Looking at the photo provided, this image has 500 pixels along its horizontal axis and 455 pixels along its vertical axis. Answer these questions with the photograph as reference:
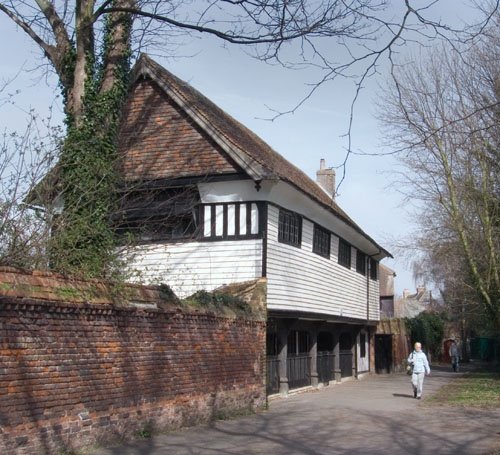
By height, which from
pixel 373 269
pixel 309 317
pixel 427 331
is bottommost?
pixel 309 317

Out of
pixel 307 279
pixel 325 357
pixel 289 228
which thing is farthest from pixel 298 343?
pixel 289 228

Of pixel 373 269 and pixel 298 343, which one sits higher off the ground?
pixel 373 269

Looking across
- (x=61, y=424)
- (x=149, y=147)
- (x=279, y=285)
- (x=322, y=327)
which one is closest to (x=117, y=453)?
(x=61, y=424)

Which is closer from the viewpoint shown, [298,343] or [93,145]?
[93,145]

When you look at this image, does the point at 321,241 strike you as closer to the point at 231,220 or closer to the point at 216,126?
the point at 231,220

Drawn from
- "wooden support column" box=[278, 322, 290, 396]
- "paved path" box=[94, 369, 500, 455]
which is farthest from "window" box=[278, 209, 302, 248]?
"paved path" box=[94, 369, 500, 455]

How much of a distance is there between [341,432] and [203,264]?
6643mm

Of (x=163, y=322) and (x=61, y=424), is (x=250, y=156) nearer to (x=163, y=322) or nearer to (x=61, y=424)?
(x=163, y=322)

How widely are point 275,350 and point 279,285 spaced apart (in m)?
3.42

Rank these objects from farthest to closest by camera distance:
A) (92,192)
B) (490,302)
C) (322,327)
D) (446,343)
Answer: (446,343), (490,302), (322,327), (92,192)

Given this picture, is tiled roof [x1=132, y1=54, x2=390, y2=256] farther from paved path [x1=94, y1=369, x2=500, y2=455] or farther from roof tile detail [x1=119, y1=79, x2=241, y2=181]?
paved path [x1=94, y1=369, x2=500, y2=455]

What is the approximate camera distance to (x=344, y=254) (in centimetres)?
2656

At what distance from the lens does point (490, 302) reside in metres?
28.4

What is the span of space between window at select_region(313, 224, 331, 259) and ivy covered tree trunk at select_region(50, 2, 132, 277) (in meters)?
8.03
